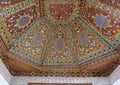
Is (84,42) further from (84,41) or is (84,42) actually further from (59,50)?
(59,50)

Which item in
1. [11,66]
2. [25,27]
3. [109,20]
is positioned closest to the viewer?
[109,20]

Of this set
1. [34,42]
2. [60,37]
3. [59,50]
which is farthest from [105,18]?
[34,42]

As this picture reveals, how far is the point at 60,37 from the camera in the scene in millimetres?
3992

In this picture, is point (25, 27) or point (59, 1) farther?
point (25, 27)

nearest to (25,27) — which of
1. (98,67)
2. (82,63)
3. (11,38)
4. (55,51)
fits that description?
(11,38)

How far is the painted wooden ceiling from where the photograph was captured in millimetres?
3291

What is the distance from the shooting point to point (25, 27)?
11.9ft

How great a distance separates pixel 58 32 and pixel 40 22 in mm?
522

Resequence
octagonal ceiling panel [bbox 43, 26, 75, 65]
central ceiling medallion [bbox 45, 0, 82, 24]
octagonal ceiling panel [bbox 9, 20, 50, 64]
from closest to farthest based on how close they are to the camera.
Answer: central ceiling medallion [bbox 45, 0, 82, 24] → octagonal ceiling panel [bbox 9, 20, 50, 64] → octagonal ceiling panel [bbox 43, 26, 75, 65]

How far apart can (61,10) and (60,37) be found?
72 centimetres

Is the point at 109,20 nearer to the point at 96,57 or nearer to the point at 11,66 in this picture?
the point at 96,57

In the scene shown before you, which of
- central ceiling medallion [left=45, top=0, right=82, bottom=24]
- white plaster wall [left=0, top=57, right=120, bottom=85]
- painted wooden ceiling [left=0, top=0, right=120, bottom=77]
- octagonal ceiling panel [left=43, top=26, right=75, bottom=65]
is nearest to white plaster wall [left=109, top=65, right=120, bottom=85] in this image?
white plaster wall [left=0, top=57, right=120, bottom=85]

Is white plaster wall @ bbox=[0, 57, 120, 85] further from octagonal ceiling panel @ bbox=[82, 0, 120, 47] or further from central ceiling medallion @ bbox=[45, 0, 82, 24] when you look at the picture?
central ceiling medallion @ bbox=[45, 0, 82, 24]

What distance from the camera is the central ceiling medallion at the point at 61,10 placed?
11.2 ft
